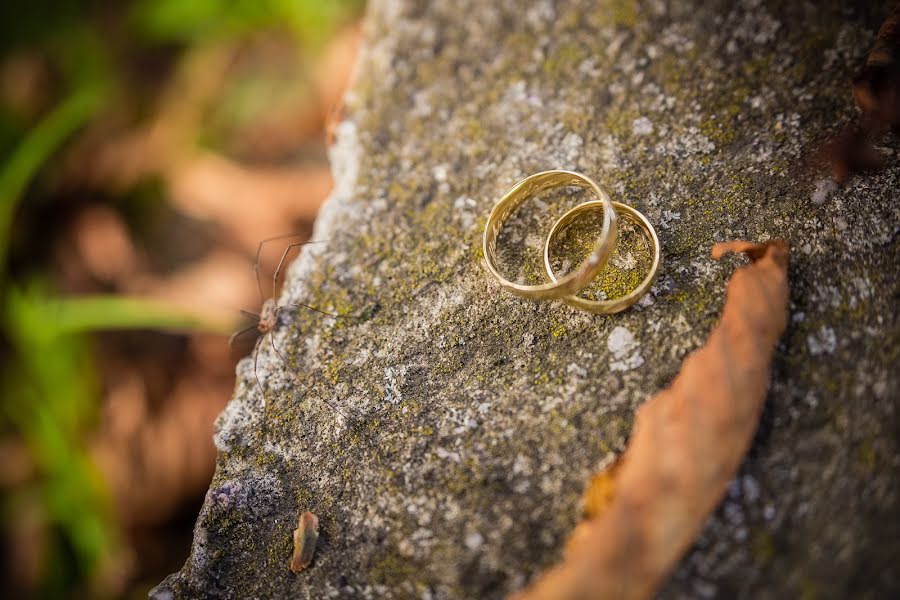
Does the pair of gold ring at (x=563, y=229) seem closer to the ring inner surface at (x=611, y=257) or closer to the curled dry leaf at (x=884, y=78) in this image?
the ring inner surface at (x=611, y=257)

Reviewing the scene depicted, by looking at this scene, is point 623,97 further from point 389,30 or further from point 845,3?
point 389,30

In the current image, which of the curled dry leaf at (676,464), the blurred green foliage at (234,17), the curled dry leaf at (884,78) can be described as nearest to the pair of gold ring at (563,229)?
the curled dry leaf at (676,464)

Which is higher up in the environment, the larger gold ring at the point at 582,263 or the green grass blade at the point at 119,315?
the green grass blade at the point at 119,315

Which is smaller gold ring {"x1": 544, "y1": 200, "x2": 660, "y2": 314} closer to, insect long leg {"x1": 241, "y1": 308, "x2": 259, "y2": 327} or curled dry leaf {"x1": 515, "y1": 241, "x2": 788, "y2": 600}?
curled dry leaf {"x1": 515, "y1": 241, "x2": 788, "y2": 600}

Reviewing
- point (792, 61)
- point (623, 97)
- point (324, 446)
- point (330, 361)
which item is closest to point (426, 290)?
point (330, 361)

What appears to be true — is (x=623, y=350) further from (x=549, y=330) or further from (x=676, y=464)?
(x=676, y=464)

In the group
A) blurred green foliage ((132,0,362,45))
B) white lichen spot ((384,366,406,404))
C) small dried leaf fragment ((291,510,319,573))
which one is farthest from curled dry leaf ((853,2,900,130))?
blurred green foliage ((132,0,362,45))

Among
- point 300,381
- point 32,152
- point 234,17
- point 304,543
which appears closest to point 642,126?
point 300,381
